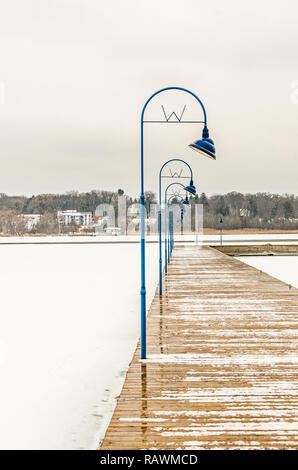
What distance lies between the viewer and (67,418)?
5297mm

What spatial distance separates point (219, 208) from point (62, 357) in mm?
82028

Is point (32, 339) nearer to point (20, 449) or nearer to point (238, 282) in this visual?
point (20, 449)

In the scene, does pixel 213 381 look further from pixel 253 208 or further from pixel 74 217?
pixel 74 217

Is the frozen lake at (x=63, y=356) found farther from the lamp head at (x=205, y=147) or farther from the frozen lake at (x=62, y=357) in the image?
the lamp head at (x=205, y=147)

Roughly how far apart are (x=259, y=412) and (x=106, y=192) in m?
94.6

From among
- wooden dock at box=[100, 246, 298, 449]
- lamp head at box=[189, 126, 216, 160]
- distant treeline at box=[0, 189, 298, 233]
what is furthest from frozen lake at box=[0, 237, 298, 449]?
distant treeline at box=[0, 189, 298, 233]

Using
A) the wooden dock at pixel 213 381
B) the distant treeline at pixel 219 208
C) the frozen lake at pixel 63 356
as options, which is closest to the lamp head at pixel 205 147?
the wooden dock at pixel 213 381

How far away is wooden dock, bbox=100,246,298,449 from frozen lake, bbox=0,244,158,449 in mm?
696

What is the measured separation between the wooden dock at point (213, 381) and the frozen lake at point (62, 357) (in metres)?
0.70

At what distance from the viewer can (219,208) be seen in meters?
88.1

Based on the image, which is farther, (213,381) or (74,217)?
(74,217)

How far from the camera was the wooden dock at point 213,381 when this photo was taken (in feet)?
12.8

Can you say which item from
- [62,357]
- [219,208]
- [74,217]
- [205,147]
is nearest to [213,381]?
[205,147]
